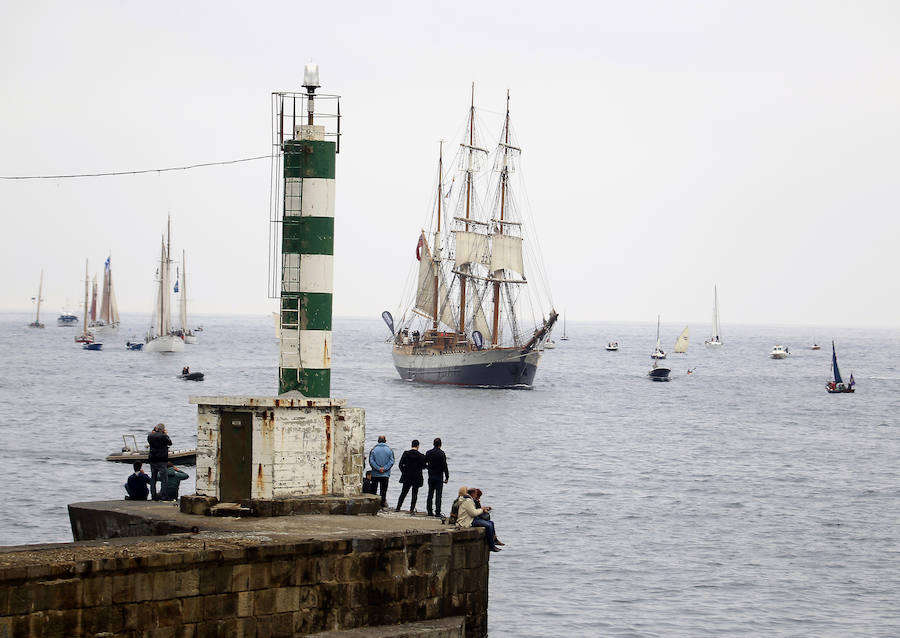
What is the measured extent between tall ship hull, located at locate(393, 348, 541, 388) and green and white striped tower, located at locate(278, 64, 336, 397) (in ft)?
234

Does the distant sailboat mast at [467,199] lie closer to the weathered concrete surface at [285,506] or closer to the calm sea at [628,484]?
the calm sea at [628,484]

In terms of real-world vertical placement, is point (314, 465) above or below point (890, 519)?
above

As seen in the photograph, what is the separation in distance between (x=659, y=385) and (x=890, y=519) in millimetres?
70270

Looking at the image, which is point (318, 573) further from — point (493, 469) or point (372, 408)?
point (372, 408)

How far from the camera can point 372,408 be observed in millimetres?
70125

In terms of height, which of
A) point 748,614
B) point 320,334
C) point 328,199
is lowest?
point 748,614

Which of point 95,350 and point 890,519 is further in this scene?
point 95,350

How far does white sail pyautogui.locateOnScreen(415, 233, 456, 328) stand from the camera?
323 ft

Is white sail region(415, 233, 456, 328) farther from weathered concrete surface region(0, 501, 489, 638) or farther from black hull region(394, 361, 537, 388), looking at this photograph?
weathered concrete surface region(0, 501, 489, 638)

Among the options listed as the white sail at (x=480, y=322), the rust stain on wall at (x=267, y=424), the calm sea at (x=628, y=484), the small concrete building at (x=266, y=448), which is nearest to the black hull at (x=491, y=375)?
the calm sea at (x=628, y=484)

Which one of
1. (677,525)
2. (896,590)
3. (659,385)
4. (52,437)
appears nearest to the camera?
(896,590)

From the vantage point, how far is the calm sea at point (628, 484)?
2402 centimetres

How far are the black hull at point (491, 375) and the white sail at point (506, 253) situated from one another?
31.9 feet

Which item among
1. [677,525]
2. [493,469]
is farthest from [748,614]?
[493,469]
